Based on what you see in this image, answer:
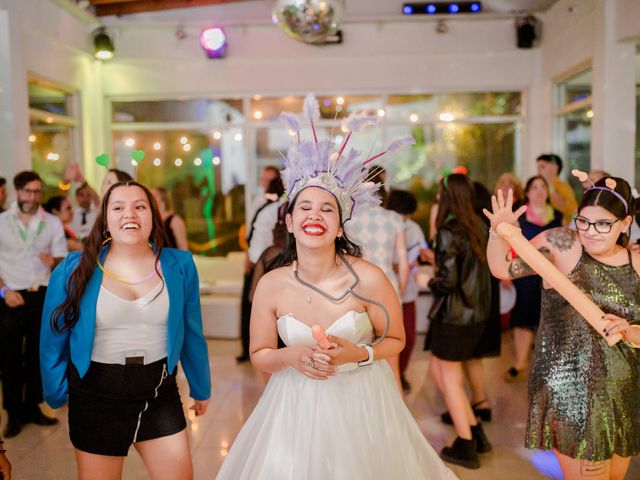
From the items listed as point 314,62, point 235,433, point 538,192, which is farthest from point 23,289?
point 314,62

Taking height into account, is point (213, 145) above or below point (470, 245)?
above

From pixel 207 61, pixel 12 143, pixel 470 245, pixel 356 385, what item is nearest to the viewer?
pixel 356 385

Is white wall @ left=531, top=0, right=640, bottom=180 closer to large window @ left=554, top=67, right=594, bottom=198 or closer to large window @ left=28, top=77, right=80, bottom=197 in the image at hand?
large window @ left=554, top=67, right=594, bottom=198

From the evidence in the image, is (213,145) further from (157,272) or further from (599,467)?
(599,467)

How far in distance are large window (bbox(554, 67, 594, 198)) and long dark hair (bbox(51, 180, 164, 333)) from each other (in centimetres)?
537

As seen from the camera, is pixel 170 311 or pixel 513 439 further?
pixel 513 439

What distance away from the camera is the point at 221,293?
802 centimetres

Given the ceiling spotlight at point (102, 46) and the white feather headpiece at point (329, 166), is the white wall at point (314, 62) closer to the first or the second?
the ceiling spotlight at point (102, 46)

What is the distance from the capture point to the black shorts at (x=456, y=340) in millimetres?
3891

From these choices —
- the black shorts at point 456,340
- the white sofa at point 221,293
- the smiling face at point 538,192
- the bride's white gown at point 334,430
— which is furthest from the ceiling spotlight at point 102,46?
the bride's white gown at point 334,430

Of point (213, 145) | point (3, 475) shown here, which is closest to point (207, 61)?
point (213, 145)

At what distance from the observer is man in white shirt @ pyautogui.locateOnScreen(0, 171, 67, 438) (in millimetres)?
4301

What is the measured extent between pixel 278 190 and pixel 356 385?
2543mm

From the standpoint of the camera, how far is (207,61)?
802 cm
